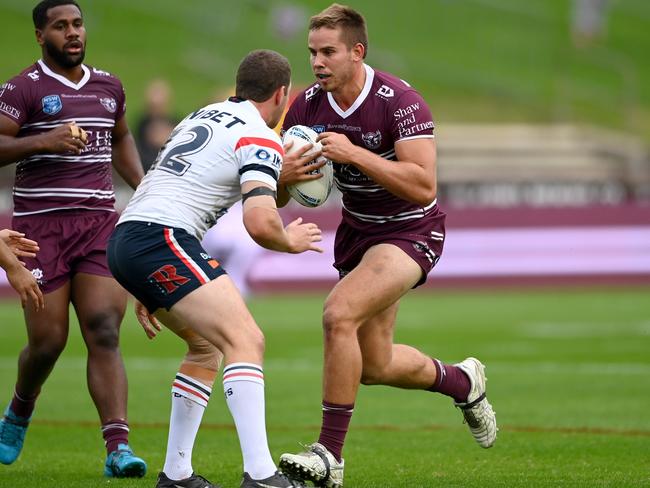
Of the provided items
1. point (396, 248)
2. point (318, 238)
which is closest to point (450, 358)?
point (396, 248)

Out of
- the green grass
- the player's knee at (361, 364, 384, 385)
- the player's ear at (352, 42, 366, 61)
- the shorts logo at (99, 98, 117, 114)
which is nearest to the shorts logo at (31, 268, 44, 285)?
the shorts logo at (99, 98, 117, 114)

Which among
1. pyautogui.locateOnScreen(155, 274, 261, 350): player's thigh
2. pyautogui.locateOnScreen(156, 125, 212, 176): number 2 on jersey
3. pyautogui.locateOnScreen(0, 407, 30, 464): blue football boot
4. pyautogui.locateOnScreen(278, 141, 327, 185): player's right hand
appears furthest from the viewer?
pyautogui.locateOnScreen(0, 407, 30, 464): blue football boot

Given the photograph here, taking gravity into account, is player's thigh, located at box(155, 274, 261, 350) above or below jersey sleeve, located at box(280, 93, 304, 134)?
below

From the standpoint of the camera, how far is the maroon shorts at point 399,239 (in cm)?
784

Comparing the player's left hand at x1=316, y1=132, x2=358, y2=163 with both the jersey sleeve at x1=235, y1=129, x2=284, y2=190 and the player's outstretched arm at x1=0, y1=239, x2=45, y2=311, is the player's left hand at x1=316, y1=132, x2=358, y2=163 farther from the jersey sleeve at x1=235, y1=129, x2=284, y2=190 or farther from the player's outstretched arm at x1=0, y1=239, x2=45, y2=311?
the player's outstretched arm at x1=0, y1=239, x2=45, y2=311

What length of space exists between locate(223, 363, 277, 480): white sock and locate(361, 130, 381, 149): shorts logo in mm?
1905

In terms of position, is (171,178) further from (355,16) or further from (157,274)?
(355,16)

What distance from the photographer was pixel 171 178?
682 centimetres

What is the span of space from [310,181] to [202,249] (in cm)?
101

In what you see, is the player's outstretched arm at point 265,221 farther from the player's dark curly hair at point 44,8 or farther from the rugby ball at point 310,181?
the player's dark curly hair at point 44,8

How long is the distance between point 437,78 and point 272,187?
3416 centimetres

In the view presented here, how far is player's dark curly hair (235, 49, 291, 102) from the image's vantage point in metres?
6.91

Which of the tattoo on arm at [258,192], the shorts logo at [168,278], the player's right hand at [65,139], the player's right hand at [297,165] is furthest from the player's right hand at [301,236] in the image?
the player's right hand at [65,139]

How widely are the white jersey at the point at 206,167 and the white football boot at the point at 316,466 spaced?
4.43ft
